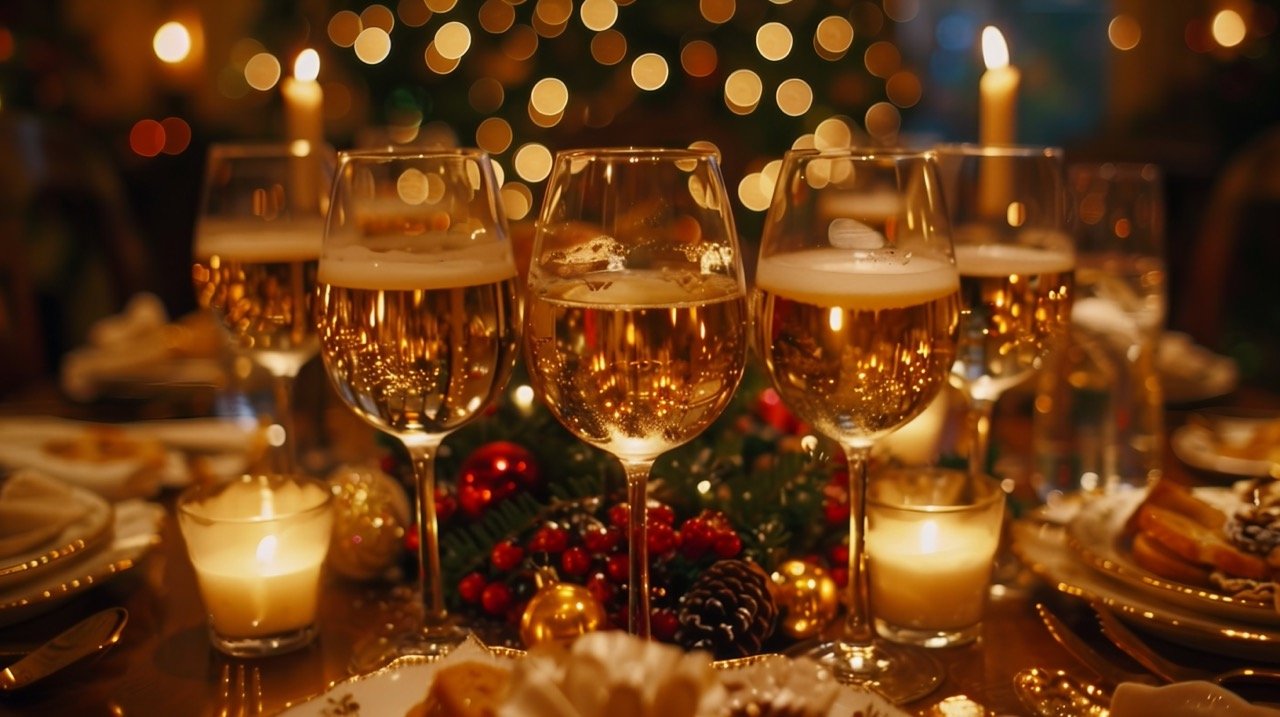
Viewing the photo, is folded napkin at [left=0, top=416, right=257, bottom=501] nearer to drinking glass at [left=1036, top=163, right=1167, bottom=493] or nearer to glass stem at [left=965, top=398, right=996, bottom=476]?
glass stem at [left=965, top=398, right=996, bottom=476]

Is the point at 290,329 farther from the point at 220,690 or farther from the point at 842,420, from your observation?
the point at 842,420

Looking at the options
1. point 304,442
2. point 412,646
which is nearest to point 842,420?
point 412,646

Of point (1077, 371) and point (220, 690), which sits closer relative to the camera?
point (220, 690)

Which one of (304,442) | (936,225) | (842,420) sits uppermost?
(936,225)

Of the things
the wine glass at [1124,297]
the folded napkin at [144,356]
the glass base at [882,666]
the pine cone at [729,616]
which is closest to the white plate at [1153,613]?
the glass base at [882,666]

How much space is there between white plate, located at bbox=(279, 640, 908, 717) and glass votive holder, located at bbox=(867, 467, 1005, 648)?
8.9 inches

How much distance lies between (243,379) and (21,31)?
11.4 ft

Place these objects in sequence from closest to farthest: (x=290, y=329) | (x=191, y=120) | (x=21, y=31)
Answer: (x=290, y=329), (x=21, y=31), (x=191, y=120)

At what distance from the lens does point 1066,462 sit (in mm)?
1262

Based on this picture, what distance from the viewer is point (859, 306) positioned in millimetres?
775

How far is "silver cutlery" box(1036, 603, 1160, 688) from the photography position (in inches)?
30.2

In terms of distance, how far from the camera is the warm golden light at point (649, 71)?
13.0 feet

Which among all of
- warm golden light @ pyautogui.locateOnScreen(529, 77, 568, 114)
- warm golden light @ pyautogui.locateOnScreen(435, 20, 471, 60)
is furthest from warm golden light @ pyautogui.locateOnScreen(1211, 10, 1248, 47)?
warm golden light @ pyautogui.locateOnScreen(435, 20, 471, 60)

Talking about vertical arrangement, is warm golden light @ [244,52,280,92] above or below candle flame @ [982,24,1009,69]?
above
